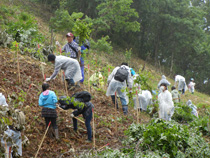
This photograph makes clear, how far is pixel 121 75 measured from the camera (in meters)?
7.79

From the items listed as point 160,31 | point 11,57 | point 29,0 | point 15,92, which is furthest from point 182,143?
point 160,31

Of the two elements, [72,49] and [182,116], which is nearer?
[72,49]

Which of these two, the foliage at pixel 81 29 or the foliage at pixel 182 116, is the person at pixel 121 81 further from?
the foliage at pixel 182 116

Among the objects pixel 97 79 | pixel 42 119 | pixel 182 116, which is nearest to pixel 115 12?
pixel 97 79

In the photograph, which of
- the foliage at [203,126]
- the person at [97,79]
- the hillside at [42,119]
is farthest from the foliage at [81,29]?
the foliage at [203,126]

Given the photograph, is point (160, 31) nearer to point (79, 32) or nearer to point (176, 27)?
point (176, 27)

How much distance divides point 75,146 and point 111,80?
2932mm

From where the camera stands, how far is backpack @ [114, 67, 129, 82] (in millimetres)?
7790

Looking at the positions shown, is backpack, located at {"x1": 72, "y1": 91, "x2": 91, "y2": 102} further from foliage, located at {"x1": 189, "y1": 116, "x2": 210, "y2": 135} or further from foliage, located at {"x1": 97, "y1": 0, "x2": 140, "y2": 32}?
foliage, located at {"x1": 97, "y1": 0, "x2": 140, "y2": 32}

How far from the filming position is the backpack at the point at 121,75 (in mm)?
7790

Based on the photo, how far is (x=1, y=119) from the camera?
2.87 meters

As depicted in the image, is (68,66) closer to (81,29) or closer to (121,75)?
(81,29)

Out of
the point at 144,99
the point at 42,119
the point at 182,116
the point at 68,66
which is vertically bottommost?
the point at 182,116

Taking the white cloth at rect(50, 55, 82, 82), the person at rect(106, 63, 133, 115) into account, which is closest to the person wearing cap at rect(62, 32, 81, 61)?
the white cloth at rect(50, 55, 82, 82)
